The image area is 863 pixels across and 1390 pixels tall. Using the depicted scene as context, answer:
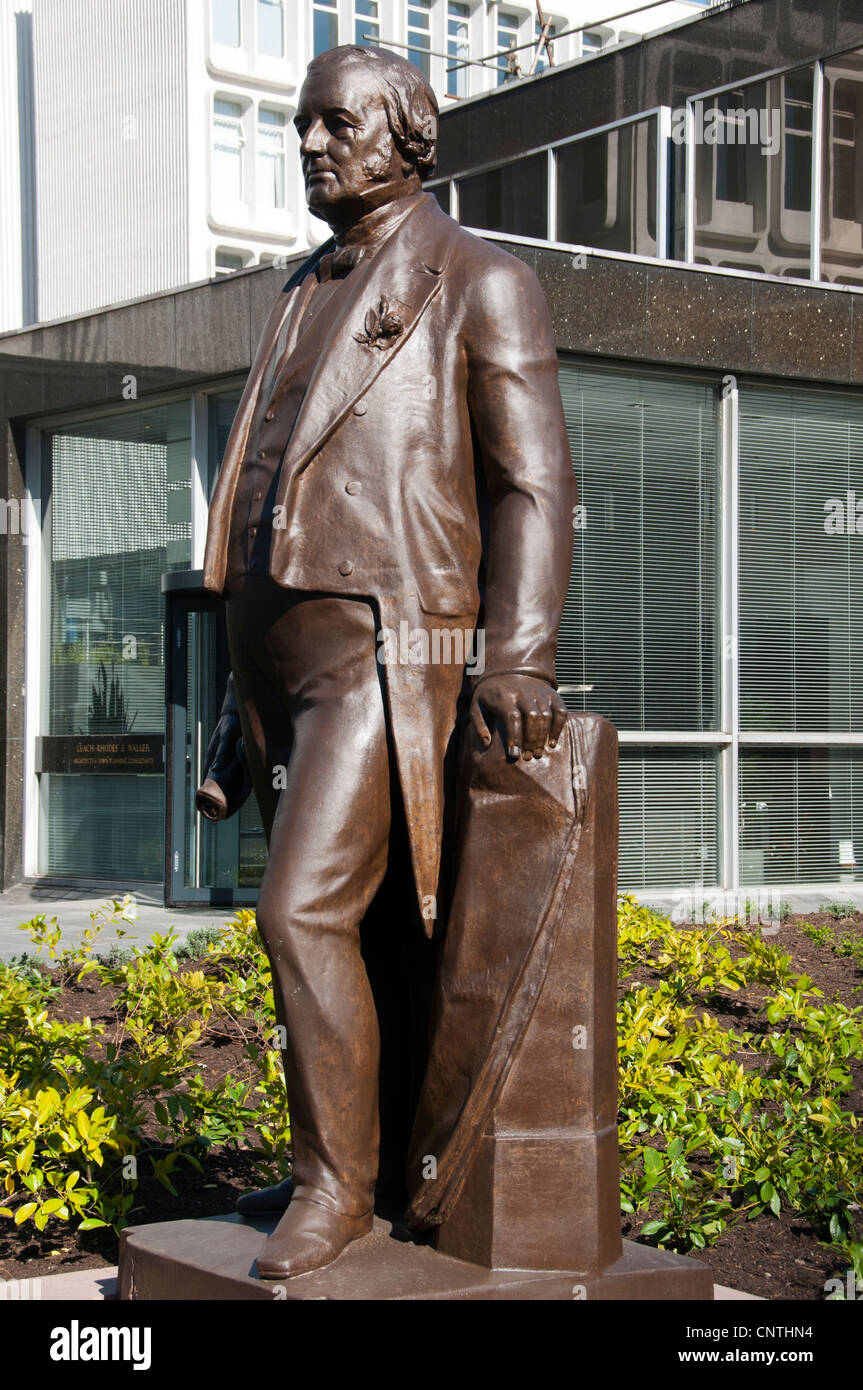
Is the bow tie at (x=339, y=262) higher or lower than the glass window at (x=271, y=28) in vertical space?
lower

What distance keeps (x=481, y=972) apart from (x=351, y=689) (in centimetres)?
65

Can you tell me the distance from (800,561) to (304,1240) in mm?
10946

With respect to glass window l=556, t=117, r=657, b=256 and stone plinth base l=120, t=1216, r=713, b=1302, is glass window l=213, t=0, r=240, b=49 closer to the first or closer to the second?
glass window l=556, t=117, r=657, b=256

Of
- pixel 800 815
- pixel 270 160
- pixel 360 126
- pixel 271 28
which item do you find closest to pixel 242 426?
pixel 360 126

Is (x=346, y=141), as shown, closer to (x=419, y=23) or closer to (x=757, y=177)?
(x=757, y=177)

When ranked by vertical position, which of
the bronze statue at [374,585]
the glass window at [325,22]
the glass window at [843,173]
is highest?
the glass window at [325,22]

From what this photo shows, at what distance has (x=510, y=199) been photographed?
1711 cm

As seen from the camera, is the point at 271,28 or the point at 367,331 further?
the point at 271,28

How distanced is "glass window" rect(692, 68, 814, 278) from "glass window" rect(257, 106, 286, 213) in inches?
949

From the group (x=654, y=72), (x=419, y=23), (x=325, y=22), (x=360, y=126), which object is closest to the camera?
(x=360, y=126)

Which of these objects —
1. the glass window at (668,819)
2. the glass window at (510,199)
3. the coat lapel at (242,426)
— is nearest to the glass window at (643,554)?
the glass window at (668,819)

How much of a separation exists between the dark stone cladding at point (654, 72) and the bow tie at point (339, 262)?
11.6 meters

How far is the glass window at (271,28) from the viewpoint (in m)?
38.1

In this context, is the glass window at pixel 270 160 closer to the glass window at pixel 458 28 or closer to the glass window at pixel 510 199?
the glass window at pixel 458 28
